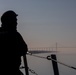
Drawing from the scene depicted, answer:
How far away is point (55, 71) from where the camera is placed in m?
5.22

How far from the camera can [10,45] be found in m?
3.84

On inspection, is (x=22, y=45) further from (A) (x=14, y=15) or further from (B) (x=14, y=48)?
(A) (x=14, y=15)

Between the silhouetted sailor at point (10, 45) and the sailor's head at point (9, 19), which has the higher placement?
the sailor's head at point (9, 19)

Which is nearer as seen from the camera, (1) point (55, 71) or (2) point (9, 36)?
(2) point (9, 36)

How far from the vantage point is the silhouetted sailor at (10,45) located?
3.79 m

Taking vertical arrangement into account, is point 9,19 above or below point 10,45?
above

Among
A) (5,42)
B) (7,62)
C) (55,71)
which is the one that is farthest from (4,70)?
(55,71)

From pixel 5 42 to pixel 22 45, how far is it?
26cm

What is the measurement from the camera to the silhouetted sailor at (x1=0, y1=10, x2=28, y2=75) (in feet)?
12.4

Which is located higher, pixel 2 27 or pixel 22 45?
pixel 2 27

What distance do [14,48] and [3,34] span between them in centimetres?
24

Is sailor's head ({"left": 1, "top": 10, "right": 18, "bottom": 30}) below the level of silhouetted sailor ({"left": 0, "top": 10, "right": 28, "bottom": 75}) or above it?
above

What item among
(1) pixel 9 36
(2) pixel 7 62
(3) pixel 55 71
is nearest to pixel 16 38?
(1) pixel 9 36

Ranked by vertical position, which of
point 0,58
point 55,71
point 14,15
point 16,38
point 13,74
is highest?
point 14,15
